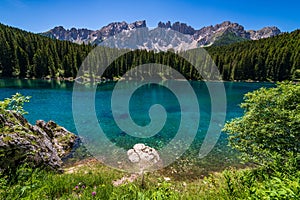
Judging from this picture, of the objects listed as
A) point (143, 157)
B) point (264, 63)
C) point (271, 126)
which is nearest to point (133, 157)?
point (143, 157)

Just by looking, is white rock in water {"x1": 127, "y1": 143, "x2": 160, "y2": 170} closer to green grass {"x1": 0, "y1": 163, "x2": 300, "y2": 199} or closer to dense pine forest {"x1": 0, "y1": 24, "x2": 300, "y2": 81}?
green grass {"x1": 0, "y1": 163, "x2": 300, "y2": 199}

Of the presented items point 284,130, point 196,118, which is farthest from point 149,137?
point 284,130

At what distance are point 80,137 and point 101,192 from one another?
11.4 metres

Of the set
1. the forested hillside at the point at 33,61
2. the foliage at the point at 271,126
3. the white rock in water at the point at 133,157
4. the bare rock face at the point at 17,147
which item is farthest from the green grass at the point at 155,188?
the forested hillside at the point at 33,61

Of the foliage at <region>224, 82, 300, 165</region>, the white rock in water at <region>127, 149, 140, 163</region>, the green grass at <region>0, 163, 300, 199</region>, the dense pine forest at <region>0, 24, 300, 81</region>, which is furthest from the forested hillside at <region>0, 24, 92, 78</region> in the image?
the foliage at <region>224, 82, 300, 165</region>

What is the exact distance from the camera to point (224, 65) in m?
87.7

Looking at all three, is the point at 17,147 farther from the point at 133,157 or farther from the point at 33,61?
the point at 33,61

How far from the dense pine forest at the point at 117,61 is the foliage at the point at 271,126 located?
75.6 metres

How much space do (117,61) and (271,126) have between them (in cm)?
7866

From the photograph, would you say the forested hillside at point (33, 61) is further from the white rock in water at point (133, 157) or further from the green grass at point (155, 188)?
the green grass at point (155, 188)

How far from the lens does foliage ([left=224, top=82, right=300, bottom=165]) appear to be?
6658mm

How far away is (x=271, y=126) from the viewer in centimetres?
712

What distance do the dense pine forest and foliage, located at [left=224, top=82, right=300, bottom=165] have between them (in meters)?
75.6

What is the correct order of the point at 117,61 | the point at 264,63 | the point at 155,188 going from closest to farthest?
1. the point at 155,188
2. the point at 117,61
3. the point at 264,63
